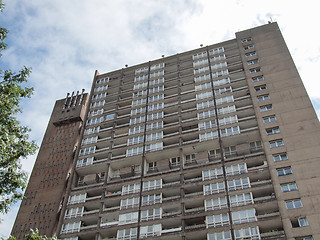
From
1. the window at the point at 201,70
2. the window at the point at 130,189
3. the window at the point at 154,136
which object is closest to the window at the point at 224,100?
the window at the point at 201,70

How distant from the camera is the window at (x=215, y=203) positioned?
153 ft

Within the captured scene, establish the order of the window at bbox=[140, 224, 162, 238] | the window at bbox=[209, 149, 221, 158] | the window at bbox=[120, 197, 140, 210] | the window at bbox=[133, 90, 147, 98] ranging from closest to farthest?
the window at bbox=[140, 224, 162, 238] → the window at bbox=[120, 197, 140, 210] → the window at bbox=[209, 149, 221, 158] → the window at bbox=[133, 90, 147, 98]

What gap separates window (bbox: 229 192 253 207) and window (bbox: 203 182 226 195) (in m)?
2.03

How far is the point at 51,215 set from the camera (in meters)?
54.8

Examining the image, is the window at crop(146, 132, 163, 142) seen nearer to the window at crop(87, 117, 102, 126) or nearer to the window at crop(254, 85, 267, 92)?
the window at crop(87, 117, 102, 126)

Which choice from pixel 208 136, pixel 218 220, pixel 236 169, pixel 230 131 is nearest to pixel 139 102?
pixel 208 136

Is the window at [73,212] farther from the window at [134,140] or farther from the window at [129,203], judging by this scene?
the window at [134,140]

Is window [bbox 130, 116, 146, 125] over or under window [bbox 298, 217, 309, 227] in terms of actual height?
over

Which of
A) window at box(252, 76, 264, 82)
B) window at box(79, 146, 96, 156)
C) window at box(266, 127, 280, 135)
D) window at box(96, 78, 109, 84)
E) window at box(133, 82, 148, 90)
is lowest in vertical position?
window at box(266, 127, 280, 135)

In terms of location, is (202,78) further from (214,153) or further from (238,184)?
(238,184)

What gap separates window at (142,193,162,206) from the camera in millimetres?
50906

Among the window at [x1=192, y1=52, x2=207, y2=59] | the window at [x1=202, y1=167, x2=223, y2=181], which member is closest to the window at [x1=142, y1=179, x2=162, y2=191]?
the window at [x1=202, y1=167, x2=223, y2=181]

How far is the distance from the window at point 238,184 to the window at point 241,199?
132cm

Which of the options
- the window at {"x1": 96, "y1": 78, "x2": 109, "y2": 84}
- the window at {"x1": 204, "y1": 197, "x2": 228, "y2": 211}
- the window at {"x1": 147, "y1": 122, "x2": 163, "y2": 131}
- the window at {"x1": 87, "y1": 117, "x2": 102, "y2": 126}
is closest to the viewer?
the window at {"x1": 204, "y1": 197, "x2": 228, "y2": 211}
